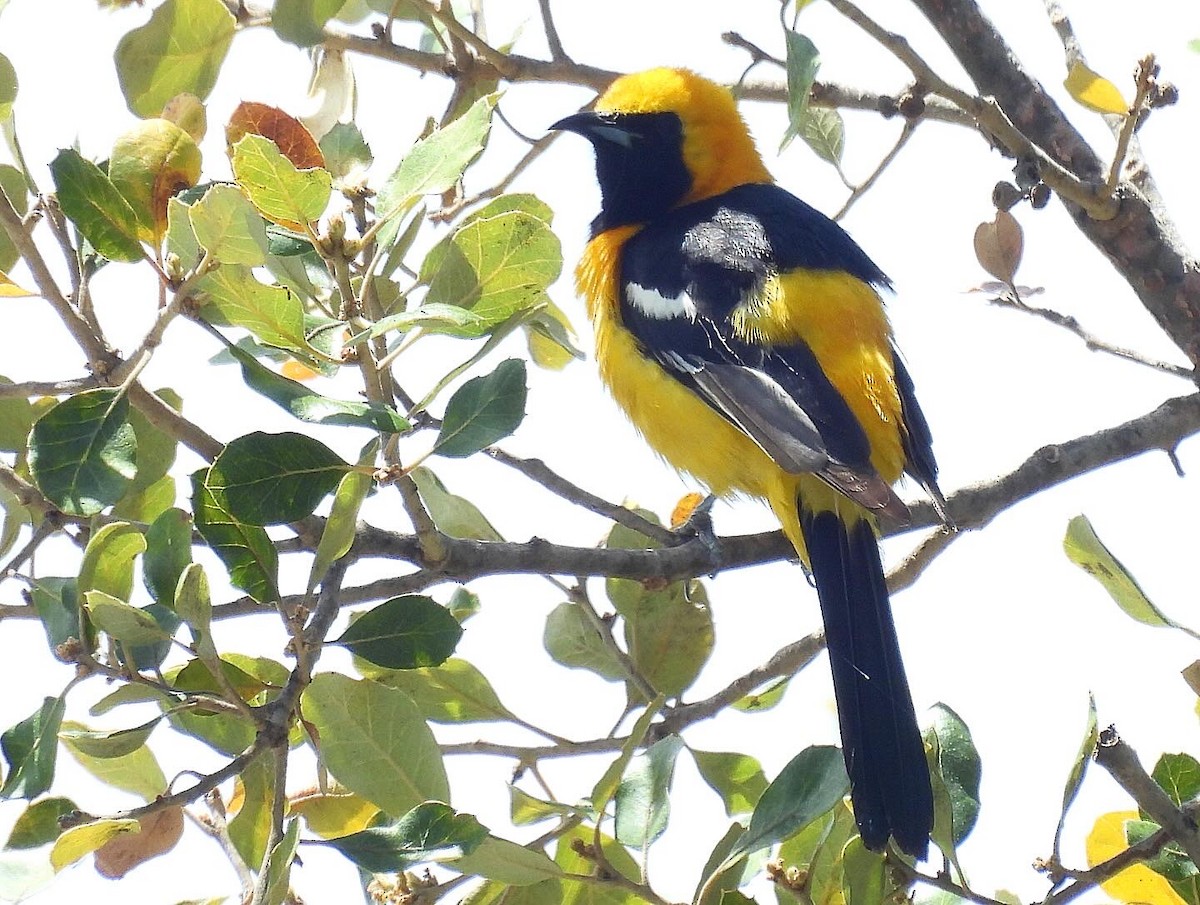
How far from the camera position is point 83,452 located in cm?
190

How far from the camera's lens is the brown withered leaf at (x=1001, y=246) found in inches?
126

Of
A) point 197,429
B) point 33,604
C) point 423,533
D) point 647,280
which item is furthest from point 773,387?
point 33,604

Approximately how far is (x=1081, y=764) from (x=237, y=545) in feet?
4.30

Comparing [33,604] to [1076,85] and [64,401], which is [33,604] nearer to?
[64,401]

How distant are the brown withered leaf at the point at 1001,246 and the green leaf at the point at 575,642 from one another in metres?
1.35

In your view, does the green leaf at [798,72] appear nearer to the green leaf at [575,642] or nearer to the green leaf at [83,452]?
the green leaf at [575,642]

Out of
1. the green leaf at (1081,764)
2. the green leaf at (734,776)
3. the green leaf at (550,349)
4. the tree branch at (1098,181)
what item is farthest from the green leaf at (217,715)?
the tree branch at (1098,181)

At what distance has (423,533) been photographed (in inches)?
83.7

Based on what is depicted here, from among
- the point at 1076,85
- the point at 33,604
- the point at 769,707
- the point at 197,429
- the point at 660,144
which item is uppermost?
the point at 660,144

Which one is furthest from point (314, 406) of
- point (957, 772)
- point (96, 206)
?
point (957, 772)

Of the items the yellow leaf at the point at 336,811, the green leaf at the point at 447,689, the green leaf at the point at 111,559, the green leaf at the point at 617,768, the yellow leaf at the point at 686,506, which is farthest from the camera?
the yellow leaf at the point at 686,506

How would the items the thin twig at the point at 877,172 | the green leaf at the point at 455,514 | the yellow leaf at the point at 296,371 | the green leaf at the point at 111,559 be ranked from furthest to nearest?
1. the thin twig at the point at 877,172
2. the green leaf at the point at 455,514
3. the yellow leaf at the point at 296,371
4. the green leaf at the point at 111,559

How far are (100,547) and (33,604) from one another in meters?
0.31

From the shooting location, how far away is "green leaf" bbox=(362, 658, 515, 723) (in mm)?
2473
